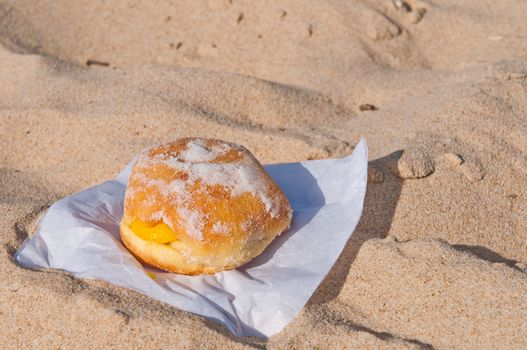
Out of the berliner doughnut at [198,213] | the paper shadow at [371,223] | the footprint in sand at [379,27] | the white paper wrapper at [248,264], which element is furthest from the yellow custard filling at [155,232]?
the footprint in sand at [379,27]

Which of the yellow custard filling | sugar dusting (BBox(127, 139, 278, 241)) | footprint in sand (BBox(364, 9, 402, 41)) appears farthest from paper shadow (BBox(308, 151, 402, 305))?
footprint in sand (BBox(364, 9, 402, 41))

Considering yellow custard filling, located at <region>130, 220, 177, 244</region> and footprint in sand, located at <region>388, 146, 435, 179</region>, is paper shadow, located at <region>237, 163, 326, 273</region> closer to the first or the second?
yellow custard filling, located at <region>130, 220, 177, 244</region>

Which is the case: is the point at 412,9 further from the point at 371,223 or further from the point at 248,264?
the point at 248,264

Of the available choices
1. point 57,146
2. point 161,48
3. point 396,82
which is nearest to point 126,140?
point 57,146

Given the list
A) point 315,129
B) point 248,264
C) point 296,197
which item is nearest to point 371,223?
point 296,197

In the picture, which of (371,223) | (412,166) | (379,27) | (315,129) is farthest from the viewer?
(379,27)

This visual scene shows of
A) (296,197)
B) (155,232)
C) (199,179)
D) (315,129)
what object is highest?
(199,179)

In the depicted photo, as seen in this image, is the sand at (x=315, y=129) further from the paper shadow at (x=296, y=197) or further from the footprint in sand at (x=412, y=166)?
the paper shadow at (x=296, y=197)
